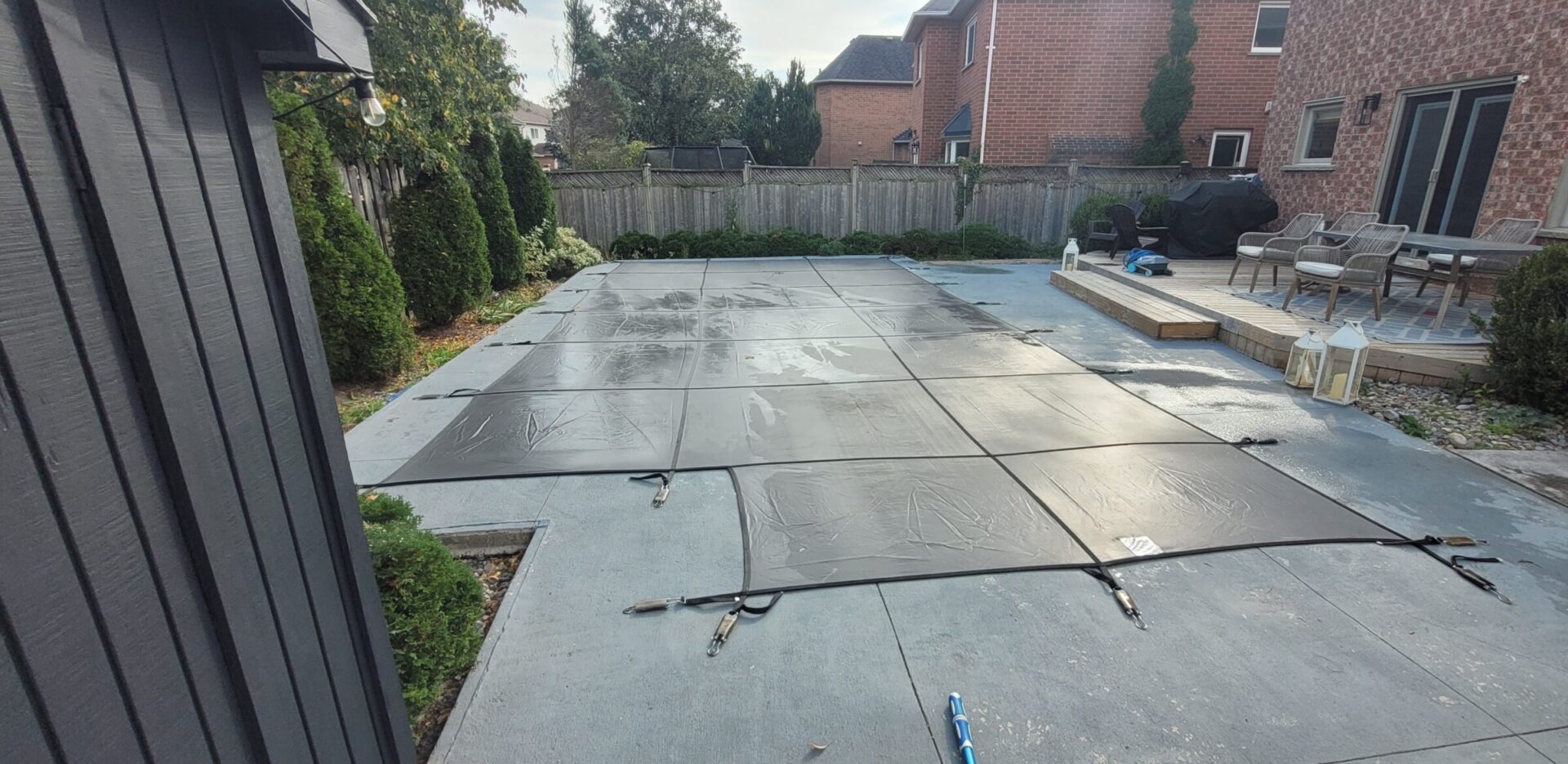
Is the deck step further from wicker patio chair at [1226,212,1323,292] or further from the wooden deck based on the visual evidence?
wicker patio chair at [1226,212,1323,292]

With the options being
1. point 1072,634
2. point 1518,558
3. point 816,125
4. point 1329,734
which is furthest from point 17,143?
point 816,125

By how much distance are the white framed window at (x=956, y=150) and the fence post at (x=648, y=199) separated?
6.68m

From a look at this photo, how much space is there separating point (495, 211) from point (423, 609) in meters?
6.92

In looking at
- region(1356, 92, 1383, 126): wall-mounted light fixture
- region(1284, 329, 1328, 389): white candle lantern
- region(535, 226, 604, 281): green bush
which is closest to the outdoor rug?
region(1284, 329, 1328, 389): white candle lantern

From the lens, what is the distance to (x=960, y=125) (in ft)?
47.5

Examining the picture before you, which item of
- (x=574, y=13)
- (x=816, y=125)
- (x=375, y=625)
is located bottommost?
(x=375, y=625)

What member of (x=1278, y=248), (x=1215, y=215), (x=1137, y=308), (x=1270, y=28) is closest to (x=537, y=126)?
(x=1270, y=28)

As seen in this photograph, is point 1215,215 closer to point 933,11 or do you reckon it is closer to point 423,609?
point 933,11

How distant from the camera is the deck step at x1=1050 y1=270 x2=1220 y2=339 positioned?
19.6ft

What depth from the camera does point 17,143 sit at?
80 cm

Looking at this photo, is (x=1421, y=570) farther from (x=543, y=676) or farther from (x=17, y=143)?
(x=17, y=143)

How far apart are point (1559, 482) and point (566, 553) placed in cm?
445

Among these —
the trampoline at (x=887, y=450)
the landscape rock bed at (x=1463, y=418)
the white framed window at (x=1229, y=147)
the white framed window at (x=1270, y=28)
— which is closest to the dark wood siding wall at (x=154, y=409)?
the trampoline at (x=887, y=450)

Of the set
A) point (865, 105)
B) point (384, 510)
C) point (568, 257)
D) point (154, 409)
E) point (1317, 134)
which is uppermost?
point (865, 105)
